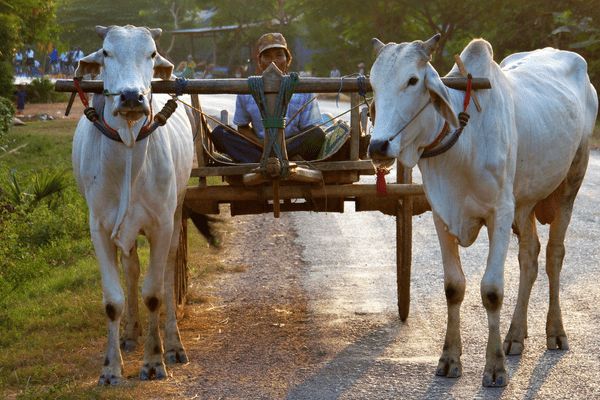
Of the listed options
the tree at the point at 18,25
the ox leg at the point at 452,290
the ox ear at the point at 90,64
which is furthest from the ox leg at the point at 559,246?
the tree at the point at 18,25

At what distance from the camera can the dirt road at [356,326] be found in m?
6.07

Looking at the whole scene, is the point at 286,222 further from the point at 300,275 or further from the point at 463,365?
the point at 463,365

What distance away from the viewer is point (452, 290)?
6.44m

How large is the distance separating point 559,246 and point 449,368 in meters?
1.52

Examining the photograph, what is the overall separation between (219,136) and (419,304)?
5.92 feet

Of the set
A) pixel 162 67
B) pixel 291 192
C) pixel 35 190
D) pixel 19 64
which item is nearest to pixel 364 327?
pixel 291 192

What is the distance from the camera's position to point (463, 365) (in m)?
6.44

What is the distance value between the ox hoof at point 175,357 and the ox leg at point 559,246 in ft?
6.80

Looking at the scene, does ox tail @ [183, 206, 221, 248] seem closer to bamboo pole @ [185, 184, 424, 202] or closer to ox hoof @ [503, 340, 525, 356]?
bamboo pole @ [185, 184, 424, 202]

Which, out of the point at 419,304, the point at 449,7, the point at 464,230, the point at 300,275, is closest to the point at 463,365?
the point at 464,230

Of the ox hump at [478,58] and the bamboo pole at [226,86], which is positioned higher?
the ox hump at [478,58]

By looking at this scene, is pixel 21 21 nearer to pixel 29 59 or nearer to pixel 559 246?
pixel 559 246

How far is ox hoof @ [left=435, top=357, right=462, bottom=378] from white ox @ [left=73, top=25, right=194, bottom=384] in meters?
1.47

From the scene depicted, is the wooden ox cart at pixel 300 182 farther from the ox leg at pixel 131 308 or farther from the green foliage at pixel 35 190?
the green foliage at pixel 35 190
